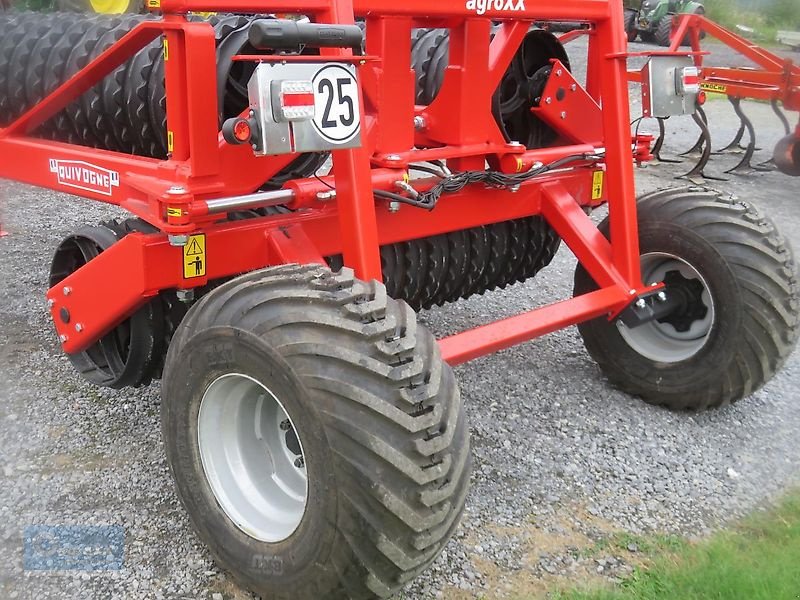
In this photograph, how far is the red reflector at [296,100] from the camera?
208 cm

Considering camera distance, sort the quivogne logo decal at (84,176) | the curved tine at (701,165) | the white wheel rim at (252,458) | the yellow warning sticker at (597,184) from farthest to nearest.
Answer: the curved tine at (701,165) → the yellow warning sticker at (597,184) → the quivogne logo decal at (84,176) → the white wheel rim at (252,458)

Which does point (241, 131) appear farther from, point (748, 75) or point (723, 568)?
point (748, 75)

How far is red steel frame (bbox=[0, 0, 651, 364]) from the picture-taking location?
2.44 meters

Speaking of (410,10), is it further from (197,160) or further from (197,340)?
(197,340)

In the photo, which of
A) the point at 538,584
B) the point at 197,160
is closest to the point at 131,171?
the point at 197,160

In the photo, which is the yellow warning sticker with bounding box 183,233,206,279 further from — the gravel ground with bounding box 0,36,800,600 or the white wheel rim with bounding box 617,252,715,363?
the white wheel rim with bounding box 617,252,715,363

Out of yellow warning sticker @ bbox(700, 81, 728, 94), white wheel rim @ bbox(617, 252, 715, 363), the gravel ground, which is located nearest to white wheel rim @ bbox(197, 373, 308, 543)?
the gravel ground

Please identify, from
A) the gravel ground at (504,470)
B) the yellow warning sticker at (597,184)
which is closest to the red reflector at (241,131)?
the gravel ground at (504,470)

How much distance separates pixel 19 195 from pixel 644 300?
18.0 feet

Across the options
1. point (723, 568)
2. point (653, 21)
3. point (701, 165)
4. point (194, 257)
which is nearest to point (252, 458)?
point (194, 257)

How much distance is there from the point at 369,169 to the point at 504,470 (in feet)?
4.04

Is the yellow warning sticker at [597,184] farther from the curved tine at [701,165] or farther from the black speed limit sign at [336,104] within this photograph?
the curved tine at [701,165]

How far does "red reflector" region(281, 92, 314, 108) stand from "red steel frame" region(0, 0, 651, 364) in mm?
186

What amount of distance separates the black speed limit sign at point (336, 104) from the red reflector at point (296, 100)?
0.06 ft
